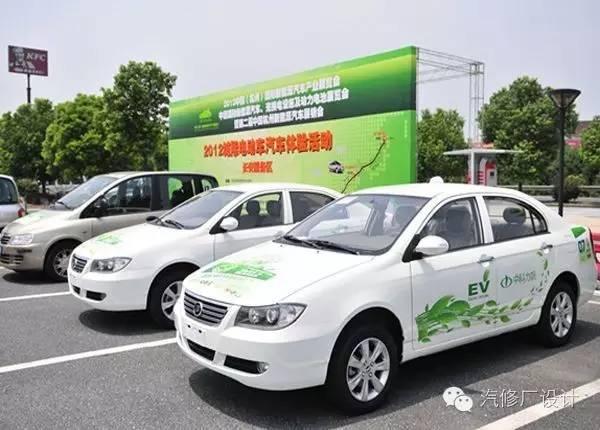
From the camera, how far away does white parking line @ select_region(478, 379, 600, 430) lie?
3.93 m

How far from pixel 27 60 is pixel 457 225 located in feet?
159

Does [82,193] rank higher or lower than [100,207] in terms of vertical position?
higher

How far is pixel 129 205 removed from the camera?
9.28 m

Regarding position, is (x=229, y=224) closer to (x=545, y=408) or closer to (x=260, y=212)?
(x=260, y=212)

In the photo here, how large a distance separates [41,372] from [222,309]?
2.08 m

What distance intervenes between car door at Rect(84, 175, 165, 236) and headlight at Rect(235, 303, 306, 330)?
19.2 feet

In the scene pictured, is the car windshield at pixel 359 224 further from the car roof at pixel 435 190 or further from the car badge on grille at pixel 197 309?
the car badge on grille at pixel 197 309

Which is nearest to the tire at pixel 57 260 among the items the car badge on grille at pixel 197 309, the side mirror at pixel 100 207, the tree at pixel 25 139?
the side mirror at pixel 100 207

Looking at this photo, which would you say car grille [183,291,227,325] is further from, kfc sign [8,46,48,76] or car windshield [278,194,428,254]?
kfc sign [8,46,48,76]

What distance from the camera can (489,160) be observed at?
2339cm

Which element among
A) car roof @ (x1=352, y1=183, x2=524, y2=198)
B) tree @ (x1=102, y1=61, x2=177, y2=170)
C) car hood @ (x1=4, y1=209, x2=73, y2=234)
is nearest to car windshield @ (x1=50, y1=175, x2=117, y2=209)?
car hood @ (x1=4, y1=209, x2=73, y2=234)

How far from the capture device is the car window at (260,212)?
22.7ft

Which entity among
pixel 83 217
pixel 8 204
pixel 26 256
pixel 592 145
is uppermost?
pixel 592 145

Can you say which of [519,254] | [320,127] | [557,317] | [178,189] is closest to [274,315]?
[519,254]
